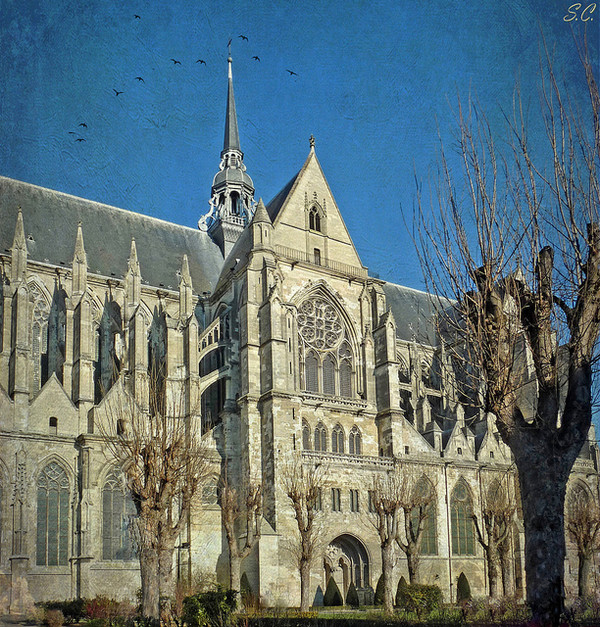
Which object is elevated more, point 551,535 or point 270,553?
point 551,535

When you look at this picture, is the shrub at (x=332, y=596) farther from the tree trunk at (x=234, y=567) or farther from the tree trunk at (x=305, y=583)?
the tree trunk at (x=234, y=567)

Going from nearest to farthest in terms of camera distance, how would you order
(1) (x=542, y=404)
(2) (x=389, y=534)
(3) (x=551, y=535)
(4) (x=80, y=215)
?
(3) (x=551, y=535), (1) (x=542, y=404), (2) (x=389, y=534), (4) (x=80, y=215)

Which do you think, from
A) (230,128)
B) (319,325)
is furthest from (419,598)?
(230,128)

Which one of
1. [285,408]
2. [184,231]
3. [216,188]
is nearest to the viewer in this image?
[285,408]

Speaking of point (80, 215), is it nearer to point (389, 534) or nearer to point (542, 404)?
point (389, 534)

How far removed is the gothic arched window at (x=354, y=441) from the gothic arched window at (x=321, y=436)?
4.19 ft

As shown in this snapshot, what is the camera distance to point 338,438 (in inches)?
1476

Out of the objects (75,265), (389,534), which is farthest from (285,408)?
(75,265)

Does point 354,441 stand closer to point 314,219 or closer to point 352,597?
point 352,597

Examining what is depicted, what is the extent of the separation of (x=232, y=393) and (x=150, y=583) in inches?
561

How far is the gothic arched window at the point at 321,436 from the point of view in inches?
1450

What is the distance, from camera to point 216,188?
52.7m

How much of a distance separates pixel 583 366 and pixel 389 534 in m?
18.4

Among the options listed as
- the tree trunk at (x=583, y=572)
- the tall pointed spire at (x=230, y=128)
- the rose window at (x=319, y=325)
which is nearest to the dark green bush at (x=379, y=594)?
the tree trunk at (x=583, y=572)
